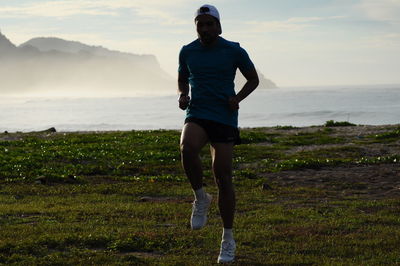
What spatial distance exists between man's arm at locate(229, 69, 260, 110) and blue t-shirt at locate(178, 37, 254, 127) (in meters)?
0.08

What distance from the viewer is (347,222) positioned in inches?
441

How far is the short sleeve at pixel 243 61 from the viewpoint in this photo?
7852 mm

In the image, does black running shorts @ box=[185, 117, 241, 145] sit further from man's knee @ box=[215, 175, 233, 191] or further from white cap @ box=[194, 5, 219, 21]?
white cap @ box=[194, 5, 219, 21]

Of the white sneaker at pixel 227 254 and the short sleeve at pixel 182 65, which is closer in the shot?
the white sneaker at pixel 227 254

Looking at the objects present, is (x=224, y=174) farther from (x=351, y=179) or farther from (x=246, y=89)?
(x=351, y=179)

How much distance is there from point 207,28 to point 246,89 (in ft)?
3.09

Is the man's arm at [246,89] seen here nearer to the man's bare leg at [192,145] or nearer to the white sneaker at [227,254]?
the man's bare leg at [192,145]

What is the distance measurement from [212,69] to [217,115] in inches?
22.9

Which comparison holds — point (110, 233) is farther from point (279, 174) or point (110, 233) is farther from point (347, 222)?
point (279, 174)

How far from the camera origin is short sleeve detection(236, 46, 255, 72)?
25.8ft

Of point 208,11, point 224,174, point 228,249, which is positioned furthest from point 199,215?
point 208,11

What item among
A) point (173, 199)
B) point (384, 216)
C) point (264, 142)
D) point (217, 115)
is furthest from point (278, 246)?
point (264, 142)

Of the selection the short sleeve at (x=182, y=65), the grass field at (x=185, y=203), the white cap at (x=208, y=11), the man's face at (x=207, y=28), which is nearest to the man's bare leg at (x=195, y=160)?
the grass field at (x=185, y=203)

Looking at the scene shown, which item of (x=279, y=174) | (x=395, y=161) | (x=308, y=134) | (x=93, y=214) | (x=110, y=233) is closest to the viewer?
(x=110, y=233)
